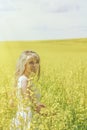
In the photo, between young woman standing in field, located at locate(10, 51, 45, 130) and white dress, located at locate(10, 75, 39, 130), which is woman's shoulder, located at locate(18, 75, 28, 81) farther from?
white dress, located at locate(10, 75, 39, 130)

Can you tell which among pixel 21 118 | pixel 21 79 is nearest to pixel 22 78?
pixel 21 79

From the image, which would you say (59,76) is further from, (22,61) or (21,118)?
(21,118)

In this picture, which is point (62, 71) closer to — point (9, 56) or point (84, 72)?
point (84, 72)

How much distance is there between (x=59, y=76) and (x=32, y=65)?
6.0 inches

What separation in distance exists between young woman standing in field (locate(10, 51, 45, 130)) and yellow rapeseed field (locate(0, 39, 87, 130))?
0.11 feet

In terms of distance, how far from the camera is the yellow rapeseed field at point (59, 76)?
1.74m

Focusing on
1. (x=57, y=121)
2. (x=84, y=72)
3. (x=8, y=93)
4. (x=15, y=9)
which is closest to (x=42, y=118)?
(x=57, y=121)

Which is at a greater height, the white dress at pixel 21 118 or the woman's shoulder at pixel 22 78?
the woman's shoulder at pixel 22 78

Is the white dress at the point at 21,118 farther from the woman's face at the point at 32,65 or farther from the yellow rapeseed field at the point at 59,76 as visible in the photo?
the woman's face at the point at 32,65

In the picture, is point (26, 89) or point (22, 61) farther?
point (22, 61)

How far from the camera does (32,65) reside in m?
1.83

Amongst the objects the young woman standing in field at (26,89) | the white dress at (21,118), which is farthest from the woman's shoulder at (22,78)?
the white dress at (21,118)

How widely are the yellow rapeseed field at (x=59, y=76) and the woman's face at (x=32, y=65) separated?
0.04 meters

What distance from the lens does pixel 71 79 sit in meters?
1.83
